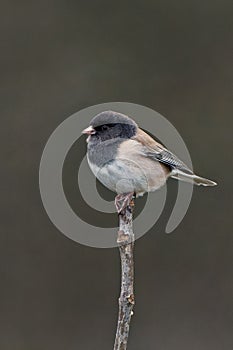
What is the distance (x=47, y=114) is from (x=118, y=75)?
0.43 meters

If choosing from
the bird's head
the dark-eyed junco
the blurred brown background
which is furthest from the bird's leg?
the blurred brown background

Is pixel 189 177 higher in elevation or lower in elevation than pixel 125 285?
higher

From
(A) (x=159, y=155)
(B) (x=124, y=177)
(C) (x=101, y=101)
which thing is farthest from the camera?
(C) (x=101, y=101)

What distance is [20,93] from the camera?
3.92 m

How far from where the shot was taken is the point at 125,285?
56.9 inches

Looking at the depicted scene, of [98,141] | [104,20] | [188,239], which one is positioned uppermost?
[104,20]

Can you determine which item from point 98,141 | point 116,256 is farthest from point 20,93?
point 98,141

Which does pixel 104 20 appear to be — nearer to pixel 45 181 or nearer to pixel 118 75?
pixel 118 75

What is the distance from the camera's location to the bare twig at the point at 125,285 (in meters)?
1.39

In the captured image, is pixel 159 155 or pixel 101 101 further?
pixel 101 101

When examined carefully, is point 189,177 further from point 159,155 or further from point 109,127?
point 109,127

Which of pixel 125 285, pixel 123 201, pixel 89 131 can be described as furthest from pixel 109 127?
pixel 125 285

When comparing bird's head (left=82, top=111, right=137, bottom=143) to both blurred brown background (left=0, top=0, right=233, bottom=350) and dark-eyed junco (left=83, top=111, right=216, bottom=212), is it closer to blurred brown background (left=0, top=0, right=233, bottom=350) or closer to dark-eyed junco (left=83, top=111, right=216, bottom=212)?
dark-eyed junco (left=83, top=111, right=216, bottom=212)

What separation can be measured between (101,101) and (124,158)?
1808mm
